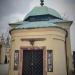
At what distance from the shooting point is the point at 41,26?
9.04 m

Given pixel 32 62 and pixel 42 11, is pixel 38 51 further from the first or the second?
pixel 42 11

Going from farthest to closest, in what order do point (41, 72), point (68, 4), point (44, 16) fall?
1. point (44, 16)
2. point (68, 4)
3. point (41, 72)

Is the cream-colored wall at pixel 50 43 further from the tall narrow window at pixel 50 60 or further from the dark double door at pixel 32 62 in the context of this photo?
the dark double door at pixel 32 62

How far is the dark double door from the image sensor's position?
8812 millimetres

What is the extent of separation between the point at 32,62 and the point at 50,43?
1172mm

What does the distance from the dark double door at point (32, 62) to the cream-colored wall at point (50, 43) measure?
358mm

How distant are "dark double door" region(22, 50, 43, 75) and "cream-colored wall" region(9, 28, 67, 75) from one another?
36cm

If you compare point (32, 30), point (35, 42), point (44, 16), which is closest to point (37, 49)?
point (35, 42)

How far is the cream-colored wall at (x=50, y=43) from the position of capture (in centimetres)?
880

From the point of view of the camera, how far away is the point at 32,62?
891 cm

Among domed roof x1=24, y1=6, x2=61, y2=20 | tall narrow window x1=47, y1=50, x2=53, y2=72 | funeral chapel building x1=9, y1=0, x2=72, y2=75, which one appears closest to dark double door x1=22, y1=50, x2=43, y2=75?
funeral chapel building x1=9, y1=0, x2=72, y2=75

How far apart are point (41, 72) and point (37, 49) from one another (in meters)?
1.02

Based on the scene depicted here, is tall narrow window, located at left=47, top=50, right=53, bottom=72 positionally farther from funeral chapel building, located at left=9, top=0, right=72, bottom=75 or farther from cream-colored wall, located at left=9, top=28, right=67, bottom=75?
cream-colored wall, located at left=9, top=28, right=67, bottom=75

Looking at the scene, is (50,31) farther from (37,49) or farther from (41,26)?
(37,49)
